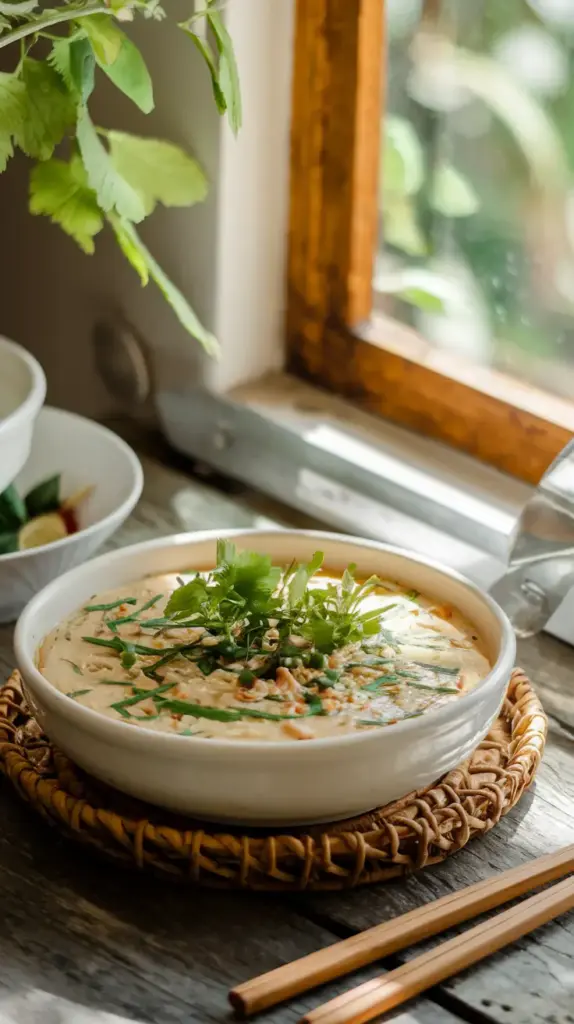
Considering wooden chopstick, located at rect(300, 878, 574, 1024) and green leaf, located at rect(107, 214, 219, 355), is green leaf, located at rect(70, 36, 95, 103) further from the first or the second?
wooden chopstick, located at rect(300, 878, 574, 1024)

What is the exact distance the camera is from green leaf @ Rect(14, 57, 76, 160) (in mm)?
867

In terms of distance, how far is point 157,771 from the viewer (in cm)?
72

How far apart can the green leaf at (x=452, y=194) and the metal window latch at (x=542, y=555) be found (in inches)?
9.7

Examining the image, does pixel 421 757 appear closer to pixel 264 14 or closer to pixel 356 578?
pixel 356 578

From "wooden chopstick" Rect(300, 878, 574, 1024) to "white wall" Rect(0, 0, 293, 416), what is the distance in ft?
2.11

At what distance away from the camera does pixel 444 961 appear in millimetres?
676

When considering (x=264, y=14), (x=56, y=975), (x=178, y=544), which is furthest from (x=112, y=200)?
(x=56, y=975)

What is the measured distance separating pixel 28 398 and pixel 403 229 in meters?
0.39

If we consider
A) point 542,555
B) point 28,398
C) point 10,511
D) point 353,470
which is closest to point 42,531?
point 10,511

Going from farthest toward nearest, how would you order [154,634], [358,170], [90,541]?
[358,170] < [90,541] < [154,634]

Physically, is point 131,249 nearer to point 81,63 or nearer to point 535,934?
point 81,63

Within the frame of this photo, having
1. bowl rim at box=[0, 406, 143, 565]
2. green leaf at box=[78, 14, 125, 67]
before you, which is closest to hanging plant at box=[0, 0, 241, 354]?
green leaf at box=[78, 14, 125, 67]

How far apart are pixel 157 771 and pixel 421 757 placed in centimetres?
13

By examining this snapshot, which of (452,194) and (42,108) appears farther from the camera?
(452,194)
